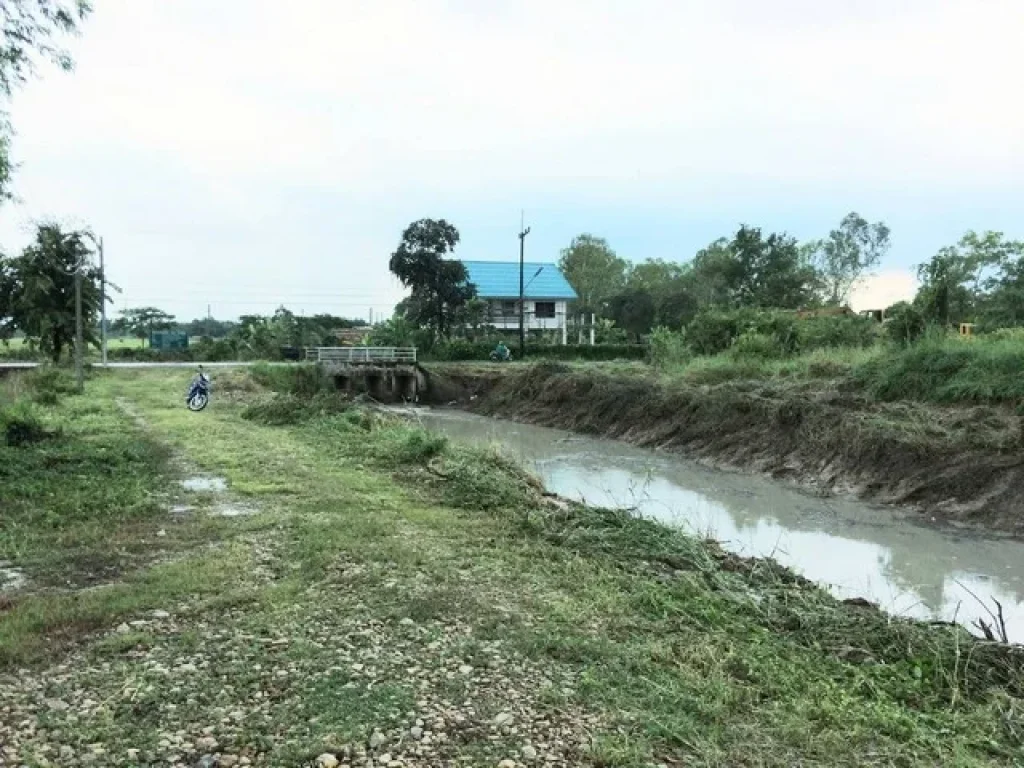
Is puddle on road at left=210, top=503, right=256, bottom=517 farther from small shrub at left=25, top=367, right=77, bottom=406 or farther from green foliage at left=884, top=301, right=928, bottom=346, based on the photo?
green foliage at left=884, top=301, right=928, bottom=346

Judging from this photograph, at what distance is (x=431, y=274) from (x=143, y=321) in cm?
3454

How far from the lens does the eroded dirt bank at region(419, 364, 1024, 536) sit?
41.5ft

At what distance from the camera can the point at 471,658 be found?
4484 millimetres

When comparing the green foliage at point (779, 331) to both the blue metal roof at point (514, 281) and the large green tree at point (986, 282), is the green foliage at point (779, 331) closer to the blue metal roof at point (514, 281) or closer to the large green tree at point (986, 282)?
the large green tree at point (986, 282)

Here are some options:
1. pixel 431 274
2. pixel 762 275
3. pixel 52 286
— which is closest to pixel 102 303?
pixel 52 286

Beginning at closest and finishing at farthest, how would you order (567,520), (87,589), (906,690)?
(906,690) → (87,589) → (567,520)

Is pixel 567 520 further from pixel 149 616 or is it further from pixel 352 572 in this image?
pixel 149 616

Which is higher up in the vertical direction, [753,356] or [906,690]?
[753,356]

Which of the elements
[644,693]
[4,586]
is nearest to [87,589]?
[4,586]

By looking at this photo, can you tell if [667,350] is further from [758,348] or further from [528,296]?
[528,296]

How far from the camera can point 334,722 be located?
364 centimetres

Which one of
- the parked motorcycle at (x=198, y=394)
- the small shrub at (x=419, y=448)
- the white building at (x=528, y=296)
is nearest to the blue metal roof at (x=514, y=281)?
the white building at (x=528, y=296)

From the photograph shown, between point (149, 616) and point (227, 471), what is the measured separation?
19.6 ft

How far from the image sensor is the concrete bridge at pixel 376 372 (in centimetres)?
3544
